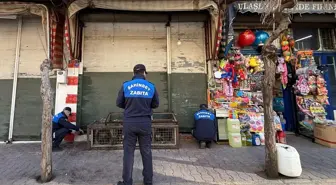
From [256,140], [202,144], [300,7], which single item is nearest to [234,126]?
[256,140]

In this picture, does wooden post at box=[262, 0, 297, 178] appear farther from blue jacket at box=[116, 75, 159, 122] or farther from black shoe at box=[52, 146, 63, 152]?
black shoe at box=[52, 146, 63, 152]

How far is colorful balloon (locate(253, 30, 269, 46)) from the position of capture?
6618mm

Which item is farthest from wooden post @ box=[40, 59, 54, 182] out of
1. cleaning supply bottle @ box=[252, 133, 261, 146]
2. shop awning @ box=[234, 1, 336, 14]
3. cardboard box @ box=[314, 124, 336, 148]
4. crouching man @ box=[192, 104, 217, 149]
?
cardboard box @ box=[314, 124, 336, 148]

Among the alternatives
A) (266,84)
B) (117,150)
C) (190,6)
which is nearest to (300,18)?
(190,6)

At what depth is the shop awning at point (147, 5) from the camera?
17.9 feet

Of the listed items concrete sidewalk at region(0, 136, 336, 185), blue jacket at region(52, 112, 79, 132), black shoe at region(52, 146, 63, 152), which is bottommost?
concrete sidewalk at region(0, 136, 336, 185)

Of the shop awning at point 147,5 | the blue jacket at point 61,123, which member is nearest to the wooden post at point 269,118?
the shop awning at point 147,5

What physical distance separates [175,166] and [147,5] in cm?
436

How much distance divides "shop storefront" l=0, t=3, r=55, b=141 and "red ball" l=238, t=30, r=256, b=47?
A: 20.2 ft

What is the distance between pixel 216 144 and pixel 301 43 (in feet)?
16.6

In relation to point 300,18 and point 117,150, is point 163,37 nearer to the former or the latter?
point 117,150

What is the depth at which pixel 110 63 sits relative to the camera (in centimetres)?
650

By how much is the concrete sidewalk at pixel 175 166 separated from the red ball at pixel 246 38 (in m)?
3.41

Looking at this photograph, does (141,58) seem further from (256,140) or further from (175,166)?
(256,140)
